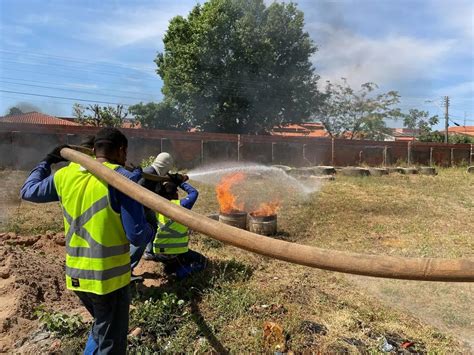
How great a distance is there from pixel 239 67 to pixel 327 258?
25160mm

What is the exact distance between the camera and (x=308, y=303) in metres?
4.16

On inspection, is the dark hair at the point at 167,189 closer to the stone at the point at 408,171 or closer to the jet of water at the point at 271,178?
the jet of water at the point at 271,178

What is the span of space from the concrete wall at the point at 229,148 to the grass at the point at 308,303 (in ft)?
24.1

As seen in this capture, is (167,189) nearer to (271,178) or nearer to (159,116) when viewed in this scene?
(271,178)

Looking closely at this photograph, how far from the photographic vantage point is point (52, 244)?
220 inches

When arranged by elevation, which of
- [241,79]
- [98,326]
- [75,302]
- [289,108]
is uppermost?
[241,79]

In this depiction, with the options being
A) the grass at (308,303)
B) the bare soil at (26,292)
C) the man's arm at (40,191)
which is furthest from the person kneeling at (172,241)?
the man's arm at (40,191)

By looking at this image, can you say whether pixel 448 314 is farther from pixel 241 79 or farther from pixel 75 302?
pixel 241 79

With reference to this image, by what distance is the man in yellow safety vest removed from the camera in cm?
236

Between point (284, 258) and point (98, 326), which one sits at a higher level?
point (284, 258)

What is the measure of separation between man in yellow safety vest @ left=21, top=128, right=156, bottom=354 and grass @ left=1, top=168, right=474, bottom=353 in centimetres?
78

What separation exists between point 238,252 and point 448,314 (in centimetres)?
278

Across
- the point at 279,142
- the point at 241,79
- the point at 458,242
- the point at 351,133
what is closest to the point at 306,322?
the point at 458,242

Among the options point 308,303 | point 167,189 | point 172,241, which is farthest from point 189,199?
point 308,303
